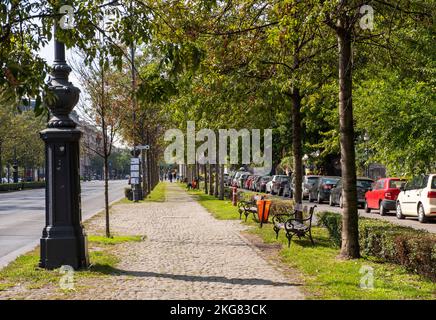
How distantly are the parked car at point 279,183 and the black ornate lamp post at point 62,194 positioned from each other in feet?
102

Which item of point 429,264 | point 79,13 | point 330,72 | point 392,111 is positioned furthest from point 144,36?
point 392,111

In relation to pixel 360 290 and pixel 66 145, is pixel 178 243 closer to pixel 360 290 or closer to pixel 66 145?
pixel 66 145

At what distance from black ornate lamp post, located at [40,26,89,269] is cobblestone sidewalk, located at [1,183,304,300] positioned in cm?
89

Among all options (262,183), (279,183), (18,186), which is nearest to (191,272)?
(279,183)

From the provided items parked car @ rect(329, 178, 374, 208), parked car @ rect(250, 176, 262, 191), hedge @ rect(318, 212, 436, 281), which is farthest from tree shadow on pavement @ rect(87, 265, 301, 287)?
parked car @ rect(250, 176, 262, 191)

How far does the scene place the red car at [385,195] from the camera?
22.2m

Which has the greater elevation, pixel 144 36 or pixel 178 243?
pixel 144 36

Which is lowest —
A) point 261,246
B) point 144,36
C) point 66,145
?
point 261,246

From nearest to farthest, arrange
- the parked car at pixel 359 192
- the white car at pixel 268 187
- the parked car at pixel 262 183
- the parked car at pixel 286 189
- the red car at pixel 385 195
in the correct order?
the red car at pixel 385 195, the parked car at pixel 359 192, the parked car at pixel 286 189, the white car at pixel 268 187, the parked car at pixel 262 183

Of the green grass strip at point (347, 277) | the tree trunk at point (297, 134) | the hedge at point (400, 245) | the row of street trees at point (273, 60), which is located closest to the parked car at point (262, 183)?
the row of street trees at point (273, 60)

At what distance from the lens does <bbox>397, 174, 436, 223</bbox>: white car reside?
1822 cm

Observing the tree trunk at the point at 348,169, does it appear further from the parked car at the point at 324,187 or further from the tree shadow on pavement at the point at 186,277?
the parked car at the point at 324,187
